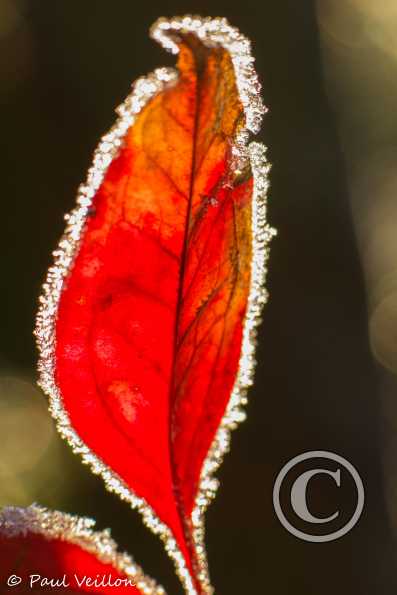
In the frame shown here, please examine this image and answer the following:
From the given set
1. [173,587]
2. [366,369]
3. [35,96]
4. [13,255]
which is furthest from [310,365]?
[35,96]

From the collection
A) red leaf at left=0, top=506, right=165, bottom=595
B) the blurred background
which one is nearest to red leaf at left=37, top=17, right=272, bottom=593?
red leaf at left=0, top=506, right=165, bottom=595

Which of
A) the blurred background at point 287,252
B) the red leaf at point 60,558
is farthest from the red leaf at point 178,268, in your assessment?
the blurred background at point 287,252

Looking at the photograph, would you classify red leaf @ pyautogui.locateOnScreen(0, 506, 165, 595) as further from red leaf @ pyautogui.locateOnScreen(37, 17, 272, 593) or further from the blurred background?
the blurred background

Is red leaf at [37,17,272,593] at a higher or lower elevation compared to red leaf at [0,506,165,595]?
higher

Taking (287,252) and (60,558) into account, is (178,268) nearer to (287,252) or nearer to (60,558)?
(60,558)

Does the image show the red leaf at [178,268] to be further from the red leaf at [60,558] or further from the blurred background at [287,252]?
the blurred background at [287,252]

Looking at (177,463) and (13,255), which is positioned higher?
(13,255)

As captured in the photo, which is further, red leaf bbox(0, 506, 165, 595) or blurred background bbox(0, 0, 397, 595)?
blurred background bbox(0, 0, 397, 595)

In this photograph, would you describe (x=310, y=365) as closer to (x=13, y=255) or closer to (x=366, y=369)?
(x=366, y=369)
